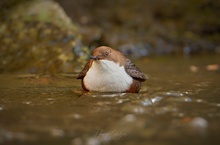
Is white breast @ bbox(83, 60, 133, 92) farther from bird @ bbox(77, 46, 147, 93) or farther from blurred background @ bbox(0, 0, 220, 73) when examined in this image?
blurred background @ bbox(0, 0, 220, 73)

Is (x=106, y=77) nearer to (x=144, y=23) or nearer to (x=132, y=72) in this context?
(x=132, y=72)

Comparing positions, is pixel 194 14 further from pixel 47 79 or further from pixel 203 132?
pixel 203 132

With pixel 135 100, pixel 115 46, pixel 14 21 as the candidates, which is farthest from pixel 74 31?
pixel 135 100

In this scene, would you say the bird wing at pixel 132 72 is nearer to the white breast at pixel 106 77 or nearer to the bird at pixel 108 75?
the bird at pixel 108 75

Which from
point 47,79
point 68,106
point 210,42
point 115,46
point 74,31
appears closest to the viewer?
point 68,106

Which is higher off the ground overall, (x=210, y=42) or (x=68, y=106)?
(x=210, y=42)

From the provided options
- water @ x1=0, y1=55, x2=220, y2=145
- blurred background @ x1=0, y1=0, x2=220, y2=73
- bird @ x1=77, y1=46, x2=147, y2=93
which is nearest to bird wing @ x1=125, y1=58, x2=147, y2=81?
bird @ x1=77, y1=46, x2=147, y2=93

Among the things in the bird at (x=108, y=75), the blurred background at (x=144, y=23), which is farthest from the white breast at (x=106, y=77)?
the blurred background at (x=144, y=23)

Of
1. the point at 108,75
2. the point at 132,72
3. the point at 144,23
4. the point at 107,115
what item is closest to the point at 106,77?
the point at 108,75
